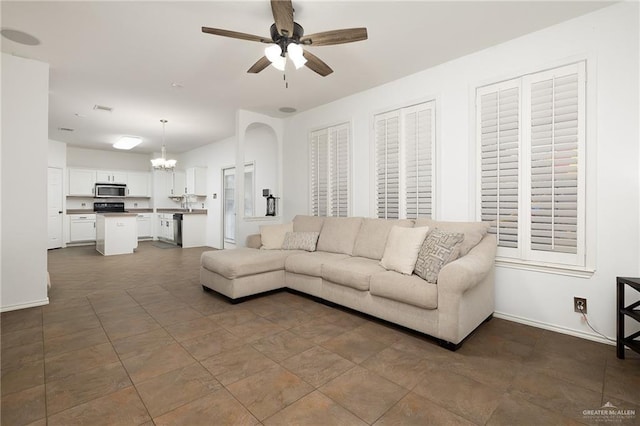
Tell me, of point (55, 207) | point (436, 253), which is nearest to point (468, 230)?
point (436, 253)

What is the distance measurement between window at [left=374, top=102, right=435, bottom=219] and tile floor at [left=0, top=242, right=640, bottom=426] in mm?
1444

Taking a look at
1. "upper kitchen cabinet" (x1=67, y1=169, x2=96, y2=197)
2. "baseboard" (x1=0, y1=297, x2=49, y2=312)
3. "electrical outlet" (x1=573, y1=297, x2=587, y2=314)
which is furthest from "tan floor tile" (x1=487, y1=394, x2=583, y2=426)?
"upper kitchen cabinet" (x1=67, y1=169, x2=96, y2=197)

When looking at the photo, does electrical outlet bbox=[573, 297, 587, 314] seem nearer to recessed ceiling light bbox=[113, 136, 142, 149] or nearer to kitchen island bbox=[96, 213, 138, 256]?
kitchen island bbox=[96, 213, 138, 256]

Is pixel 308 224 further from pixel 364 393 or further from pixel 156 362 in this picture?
pixel 364 393

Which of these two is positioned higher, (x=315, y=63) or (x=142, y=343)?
(x=315, y=63)

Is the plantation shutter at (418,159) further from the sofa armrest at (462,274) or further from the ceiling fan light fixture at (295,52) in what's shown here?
the ceiling fan light fixture at (295,52)

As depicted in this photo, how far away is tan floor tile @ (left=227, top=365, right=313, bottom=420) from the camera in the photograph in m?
1.66

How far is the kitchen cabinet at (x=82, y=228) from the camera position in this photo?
25.7 feet

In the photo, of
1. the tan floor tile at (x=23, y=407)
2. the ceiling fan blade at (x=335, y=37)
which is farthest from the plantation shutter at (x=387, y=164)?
the tan floor tile at (x=23, y=407)

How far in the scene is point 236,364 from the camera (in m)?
2.10

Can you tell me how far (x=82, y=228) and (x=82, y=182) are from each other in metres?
1.23

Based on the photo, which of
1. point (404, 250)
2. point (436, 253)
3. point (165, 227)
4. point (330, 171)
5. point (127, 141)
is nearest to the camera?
point (436, 253)

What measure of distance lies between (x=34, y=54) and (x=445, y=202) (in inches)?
181

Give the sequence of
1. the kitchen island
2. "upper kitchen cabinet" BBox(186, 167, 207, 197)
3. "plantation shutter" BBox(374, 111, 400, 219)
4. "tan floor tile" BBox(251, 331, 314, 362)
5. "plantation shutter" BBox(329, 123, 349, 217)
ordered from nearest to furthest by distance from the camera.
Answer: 1. "tan floor tile" BBox(251, 331, 314, 362)
2. "plantation shutter" BBox(374, 111, 400, 219)
3. "plantation shutter" BBox(329, 123, 349, 217)
4. the kitchen island
5. "upper kitchen cabinet" BBox(186, 167, 207, 197)
